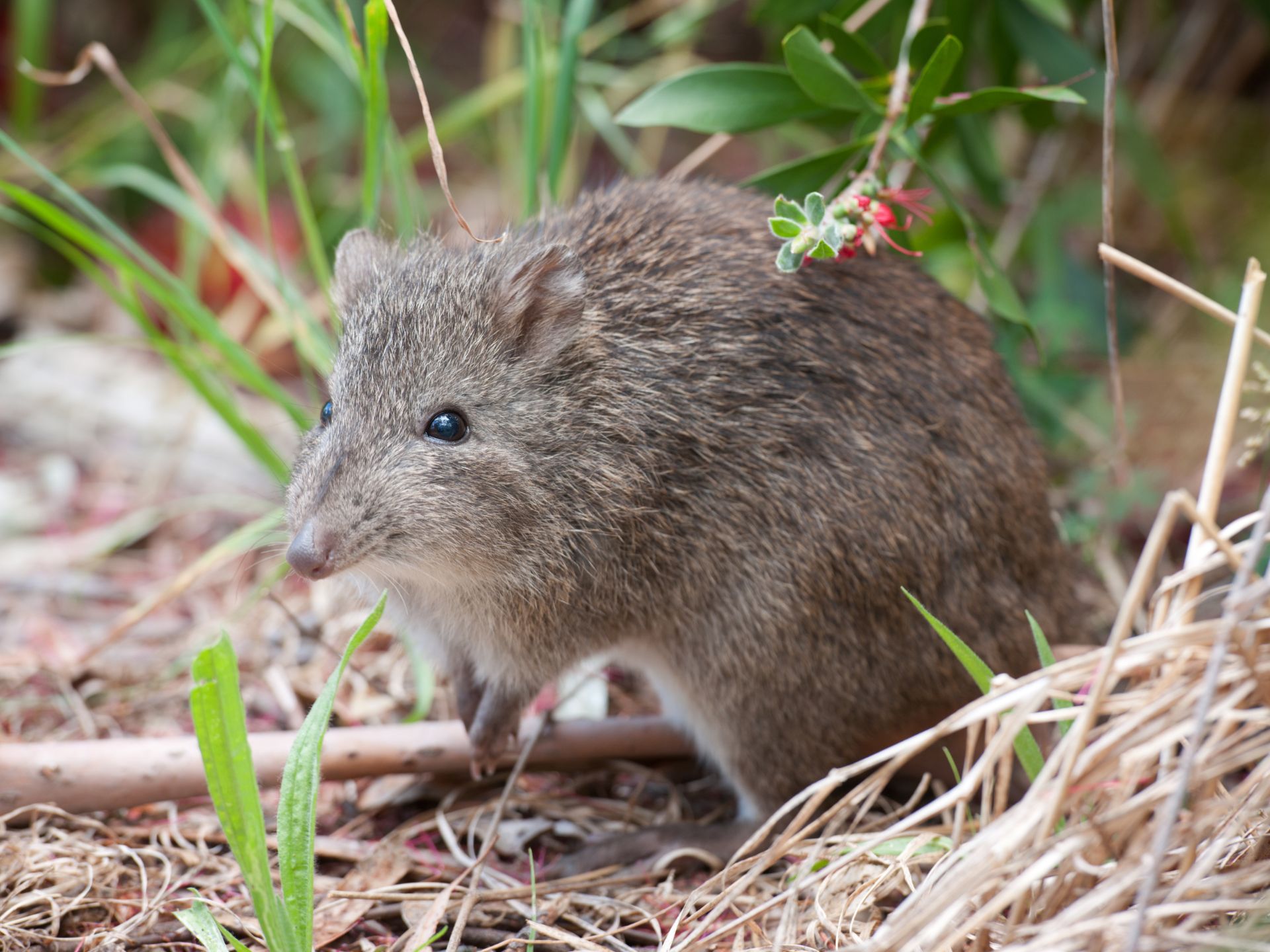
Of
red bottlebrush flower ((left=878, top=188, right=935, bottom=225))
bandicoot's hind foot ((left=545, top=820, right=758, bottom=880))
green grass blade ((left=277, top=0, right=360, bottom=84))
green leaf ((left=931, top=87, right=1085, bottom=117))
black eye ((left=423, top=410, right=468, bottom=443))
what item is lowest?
bandicoot's hind foot ((left=545, top=820, right=758, bottom=880))

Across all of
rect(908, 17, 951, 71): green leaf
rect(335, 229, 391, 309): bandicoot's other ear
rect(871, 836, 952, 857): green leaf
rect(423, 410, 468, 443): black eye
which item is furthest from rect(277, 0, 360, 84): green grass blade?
rect(871, 836, 952, 857): green leaf

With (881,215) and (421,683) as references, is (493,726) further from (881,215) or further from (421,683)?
(881,215)

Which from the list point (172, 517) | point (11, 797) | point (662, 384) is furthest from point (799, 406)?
point (172, 517)

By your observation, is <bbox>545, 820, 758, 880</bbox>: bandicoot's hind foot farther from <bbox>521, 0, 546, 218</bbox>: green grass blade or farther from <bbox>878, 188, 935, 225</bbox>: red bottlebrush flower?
<bbox>521, 0, 546, 218</bbox>: green grass blade

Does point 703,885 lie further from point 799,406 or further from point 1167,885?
point 799,406

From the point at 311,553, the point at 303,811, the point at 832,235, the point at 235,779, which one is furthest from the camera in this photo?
the point at 832,235

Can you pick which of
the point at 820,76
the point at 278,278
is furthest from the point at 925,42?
the point at 278,278

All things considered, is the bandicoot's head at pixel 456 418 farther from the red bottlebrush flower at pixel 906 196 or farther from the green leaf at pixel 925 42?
the green leaf at pixel 925 42
